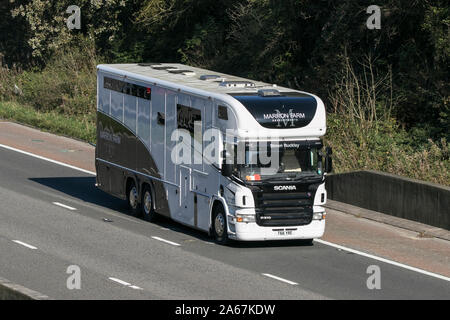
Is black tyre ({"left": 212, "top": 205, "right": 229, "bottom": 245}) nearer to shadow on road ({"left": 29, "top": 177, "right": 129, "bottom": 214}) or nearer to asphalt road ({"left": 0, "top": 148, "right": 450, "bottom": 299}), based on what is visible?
asphalt road ({"left": 0, "top": 148, "right": 450, "bottom": 299})

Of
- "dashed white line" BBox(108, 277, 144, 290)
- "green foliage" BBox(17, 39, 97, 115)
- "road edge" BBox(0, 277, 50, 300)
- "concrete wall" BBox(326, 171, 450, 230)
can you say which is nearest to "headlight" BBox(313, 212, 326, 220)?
"concrete wall" BBox(326, 171, 450, 230)

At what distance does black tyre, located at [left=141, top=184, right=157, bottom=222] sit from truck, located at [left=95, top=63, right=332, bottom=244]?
7 centimetres

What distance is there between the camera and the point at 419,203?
25.6 meters

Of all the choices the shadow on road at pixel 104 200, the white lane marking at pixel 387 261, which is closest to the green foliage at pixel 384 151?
the white lane marking at pixel 387 261

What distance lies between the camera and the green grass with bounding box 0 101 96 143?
39.6 meters

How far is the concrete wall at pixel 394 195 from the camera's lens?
25.1 metres

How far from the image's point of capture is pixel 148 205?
85.3 feet

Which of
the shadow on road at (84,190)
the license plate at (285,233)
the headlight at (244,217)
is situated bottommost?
the shadow on road at (84,190)

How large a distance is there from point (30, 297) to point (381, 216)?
12985 mm

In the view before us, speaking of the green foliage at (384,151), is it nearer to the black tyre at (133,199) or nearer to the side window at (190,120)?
the black tyre at (133,199)

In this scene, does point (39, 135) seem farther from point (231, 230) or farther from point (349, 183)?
point (231, 230)

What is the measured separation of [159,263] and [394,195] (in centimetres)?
771

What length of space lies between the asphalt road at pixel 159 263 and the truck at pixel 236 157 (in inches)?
23.9
